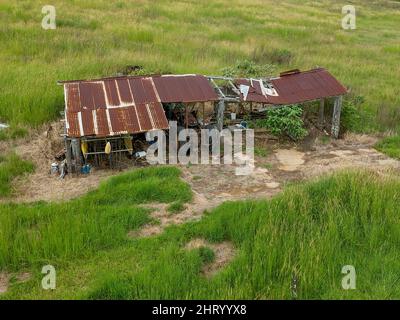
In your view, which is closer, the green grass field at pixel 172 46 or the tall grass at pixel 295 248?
the tall grass at pixel 295 248

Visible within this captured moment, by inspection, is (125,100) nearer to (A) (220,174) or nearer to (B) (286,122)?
(A) (220,174)

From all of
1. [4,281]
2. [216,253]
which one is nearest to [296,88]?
[216,253]

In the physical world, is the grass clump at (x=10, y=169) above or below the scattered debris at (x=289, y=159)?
above

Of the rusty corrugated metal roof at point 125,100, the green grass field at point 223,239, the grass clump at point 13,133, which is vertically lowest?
the green grass field at point 223,239

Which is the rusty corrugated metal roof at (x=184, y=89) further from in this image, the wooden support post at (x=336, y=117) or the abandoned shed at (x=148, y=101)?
the wooden support post at (x=336, y=117)

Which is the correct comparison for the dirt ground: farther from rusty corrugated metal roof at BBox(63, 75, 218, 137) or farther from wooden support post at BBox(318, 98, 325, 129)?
rusty corrugated metal roof at BBox(63, 75, 218, 137)

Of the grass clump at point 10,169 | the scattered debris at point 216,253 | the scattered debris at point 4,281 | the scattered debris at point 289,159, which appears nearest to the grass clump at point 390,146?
the scattered debris at point 289,159
